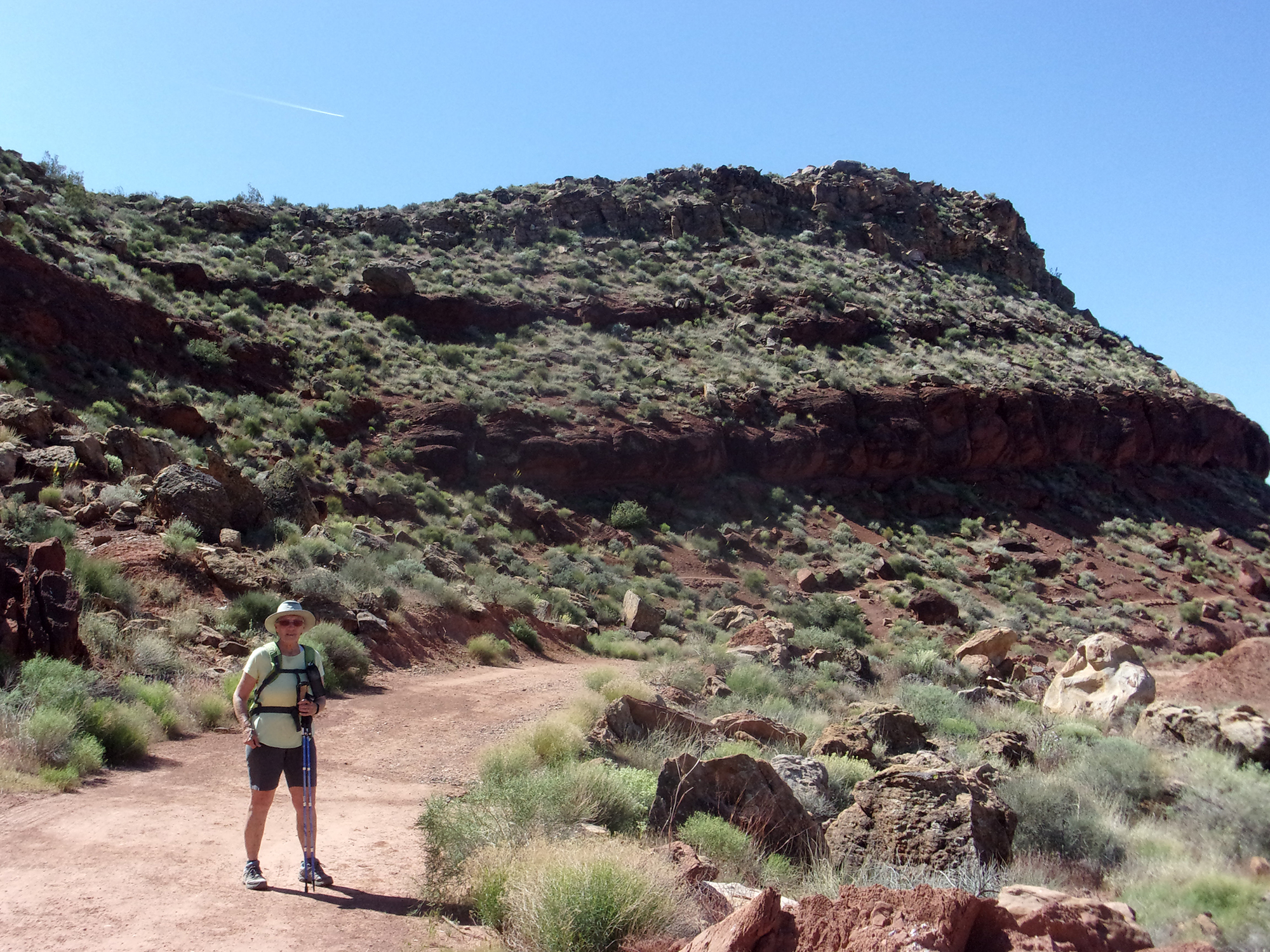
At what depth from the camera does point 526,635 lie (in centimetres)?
1755

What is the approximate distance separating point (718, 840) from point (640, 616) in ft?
50.9

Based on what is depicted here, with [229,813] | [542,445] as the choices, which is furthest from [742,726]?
[542,445]

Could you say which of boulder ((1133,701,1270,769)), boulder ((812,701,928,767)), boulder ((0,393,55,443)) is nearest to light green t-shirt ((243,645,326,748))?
boulder ((812,701,928,767))

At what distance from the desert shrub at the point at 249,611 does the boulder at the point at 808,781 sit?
795 centimetres

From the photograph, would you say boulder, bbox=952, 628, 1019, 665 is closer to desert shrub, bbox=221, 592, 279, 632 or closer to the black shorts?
desert shrub, bbox=221, 592, 279, 632

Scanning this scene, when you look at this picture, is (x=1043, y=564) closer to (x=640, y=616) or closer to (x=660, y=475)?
(x=660, y=475)

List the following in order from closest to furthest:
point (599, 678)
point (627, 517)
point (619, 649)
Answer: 1. point (599, 678)
2. point (619, 649)
3. point (627, 517)

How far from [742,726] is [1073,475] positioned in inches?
1345

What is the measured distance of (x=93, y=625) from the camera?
9844 mm

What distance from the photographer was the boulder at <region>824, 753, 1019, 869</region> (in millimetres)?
5457

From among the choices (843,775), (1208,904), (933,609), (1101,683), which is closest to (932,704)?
(1101,683)

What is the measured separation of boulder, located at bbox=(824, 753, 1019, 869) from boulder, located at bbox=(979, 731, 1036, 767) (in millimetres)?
2658

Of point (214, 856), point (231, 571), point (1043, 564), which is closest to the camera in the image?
point (214, 856)

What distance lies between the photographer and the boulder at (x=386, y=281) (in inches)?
1335
